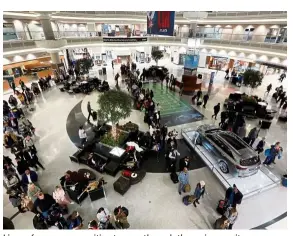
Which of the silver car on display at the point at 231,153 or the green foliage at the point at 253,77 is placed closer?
the silver car on display at the point at 231,153

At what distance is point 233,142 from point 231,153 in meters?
0.67

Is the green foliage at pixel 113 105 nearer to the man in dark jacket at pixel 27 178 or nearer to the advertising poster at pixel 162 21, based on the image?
the man in dark jacket at pixel 27 178

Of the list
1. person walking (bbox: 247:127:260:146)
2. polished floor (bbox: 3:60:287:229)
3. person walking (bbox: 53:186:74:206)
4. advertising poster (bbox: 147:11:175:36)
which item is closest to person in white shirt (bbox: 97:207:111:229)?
polished floor (bbox: 3:60:287:229)

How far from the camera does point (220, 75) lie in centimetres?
2278

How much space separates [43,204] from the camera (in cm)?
505

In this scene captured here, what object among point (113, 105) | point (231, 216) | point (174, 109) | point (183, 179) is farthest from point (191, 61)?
point (231, 216)

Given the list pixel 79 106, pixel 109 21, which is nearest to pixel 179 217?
pixel 79 106

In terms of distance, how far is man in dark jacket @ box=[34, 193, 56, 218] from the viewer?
198 inches

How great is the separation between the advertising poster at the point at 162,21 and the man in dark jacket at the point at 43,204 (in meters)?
9.39

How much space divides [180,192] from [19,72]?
2229cm

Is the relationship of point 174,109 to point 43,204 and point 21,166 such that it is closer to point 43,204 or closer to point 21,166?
point 21,166

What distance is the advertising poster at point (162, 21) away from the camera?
30.3 feet

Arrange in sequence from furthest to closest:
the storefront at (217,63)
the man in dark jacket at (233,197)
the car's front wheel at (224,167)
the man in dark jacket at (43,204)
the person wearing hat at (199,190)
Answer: the storefront at (217,63) < the car's front wheel at (224,167) < the person wearing hat at (199,190) < the man in dark jacket at (233,197) < the man in dark jacket at (43,204)

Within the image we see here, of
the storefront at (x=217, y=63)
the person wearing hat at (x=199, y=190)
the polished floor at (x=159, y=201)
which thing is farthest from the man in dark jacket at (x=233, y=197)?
the storefront at (x=217, y=63)
